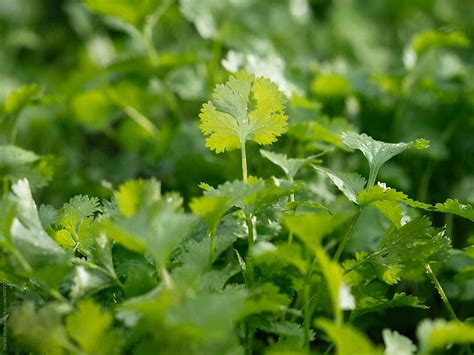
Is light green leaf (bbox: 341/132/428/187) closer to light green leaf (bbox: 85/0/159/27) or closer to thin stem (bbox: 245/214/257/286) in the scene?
thin stem (bbox: 245/214/257/286)

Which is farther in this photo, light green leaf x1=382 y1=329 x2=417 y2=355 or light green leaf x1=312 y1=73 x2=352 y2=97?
light green leaf x1=312 y1=73 x2=352 y2=97

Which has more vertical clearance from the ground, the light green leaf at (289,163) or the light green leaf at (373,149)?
the light green leaf at (373,149)

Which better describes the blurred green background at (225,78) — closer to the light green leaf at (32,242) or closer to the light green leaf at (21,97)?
the light green leaf at (21,97)

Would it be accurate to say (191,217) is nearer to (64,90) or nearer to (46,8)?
(64,90)

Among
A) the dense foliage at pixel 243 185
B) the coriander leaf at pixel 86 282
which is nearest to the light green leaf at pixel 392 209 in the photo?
the dense foliage at pixel 243 185

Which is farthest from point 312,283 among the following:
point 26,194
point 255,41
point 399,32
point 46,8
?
point 46,8

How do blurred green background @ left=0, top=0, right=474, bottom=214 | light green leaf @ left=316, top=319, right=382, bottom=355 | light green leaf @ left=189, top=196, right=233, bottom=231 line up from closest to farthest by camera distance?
light green leaf @ left=316, top=319, right=382, bottom=355 < light green leaf @ left=189, top=196, right=233, bottom=231 < blurred green background @ left=0, top=0, right=474, bottom=214

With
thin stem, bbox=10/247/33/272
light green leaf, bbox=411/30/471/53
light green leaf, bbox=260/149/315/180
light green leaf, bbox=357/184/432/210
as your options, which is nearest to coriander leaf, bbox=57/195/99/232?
thin stem, bbox=10/247/33/272
